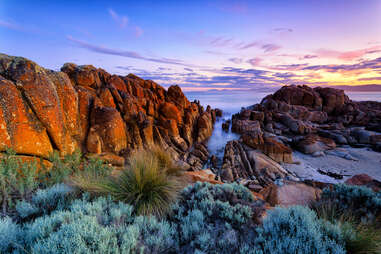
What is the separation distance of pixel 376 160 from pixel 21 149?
38.6 metres

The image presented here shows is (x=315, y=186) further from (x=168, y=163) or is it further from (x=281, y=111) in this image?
(x=281, y=111)

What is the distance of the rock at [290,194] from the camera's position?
6.56 meters

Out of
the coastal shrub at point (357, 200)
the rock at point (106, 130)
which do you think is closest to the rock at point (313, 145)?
the coastal shrub at point (357, 200)

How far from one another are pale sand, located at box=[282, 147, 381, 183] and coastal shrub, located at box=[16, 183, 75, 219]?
21.2 m

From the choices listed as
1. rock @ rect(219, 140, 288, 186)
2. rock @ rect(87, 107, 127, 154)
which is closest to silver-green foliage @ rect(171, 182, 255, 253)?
rock @ rect(219, 140, 288, 186)

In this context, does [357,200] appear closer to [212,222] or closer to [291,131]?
[212,222]

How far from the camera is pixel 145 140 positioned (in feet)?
63.8

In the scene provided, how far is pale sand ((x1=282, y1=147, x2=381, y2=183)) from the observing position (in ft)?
60.0

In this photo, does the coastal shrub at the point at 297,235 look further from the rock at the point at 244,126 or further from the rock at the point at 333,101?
the rock at the point at 333,101

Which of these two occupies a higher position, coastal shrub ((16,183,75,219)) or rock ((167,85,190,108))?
rock ((167,85,190,108))

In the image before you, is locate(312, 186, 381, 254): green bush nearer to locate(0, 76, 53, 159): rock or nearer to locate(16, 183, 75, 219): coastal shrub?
locate(16, 183, 75, 219): coastal shrub

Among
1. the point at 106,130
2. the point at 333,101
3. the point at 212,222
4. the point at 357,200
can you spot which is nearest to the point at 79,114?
the point at 106,130

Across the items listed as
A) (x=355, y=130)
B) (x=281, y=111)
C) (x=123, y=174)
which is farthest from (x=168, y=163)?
(x=281, y=111)

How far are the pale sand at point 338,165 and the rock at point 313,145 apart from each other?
3.36 ft
